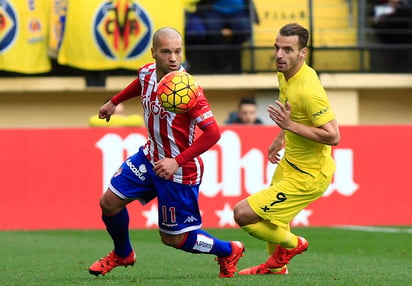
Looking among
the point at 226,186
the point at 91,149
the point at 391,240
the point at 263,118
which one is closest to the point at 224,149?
the point at 226,186

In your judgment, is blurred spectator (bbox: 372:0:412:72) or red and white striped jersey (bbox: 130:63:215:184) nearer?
red and white striped jersey (bbox: 130:63:215:184)

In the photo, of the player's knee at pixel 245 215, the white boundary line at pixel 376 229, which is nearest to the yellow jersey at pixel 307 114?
the player's knee at pixel 245 215

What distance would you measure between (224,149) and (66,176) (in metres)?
2.31

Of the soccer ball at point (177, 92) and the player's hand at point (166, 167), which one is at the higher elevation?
the soccer ball at point (177, 92)

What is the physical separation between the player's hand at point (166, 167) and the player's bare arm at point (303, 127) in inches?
35.1

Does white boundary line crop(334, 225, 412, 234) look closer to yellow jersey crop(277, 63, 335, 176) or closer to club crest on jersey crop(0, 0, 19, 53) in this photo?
yellow jersey crop(277, 63, 335, 176)

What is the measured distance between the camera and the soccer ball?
8109mm

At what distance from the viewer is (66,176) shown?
16.2 metres

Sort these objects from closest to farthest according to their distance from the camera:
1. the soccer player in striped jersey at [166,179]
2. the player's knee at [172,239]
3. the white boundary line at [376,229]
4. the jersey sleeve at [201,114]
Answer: the jersey sleeve at [201,114]
the soccer player in striped jersey at [166,179]
the player's knee at [172,239]
the white boundary line at [376,229]

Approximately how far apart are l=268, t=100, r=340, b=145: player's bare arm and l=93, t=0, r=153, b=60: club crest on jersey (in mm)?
11219

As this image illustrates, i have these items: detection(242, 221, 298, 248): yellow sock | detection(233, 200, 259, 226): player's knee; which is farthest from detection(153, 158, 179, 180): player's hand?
detection(242, 221, 298, 248): yellow sock

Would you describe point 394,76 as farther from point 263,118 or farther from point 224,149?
point 224,149

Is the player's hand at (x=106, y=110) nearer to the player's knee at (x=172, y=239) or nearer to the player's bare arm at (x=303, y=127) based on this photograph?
the player's knee at (x=172, y=239)

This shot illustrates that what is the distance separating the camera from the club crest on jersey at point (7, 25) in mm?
19547
